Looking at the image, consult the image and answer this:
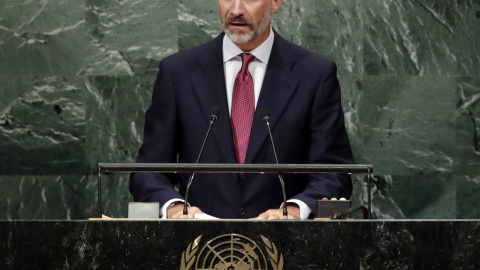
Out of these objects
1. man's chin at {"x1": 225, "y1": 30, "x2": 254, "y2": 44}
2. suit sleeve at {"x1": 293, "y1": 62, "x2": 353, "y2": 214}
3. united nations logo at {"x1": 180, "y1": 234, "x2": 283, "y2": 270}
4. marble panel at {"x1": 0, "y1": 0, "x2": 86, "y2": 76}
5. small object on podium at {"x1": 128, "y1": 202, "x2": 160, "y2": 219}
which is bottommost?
united nations logo at {"x1": 180, "y1": 234, "x2": 283, "y2": 270}

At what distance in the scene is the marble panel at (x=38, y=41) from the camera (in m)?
6.70

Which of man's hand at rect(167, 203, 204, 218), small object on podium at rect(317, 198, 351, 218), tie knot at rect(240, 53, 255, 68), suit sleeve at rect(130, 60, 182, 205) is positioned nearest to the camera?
small object on podium at rect(317, 198, 351, 218)

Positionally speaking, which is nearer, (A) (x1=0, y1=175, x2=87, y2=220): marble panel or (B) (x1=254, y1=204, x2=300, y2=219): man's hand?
(B) (x1=254, y1=204, x2=300, y2=219): man's hand

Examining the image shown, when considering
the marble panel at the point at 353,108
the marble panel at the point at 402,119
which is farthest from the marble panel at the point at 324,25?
the marble panel at the point at 402,119

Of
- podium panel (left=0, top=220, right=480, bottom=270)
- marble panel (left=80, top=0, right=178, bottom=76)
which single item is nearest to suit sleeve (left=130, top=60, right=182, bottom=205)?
podium panel (left=0, top=220, right=480, bottom=270)

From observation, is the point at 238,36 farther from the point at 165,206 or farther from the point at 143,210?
the point at 143,210

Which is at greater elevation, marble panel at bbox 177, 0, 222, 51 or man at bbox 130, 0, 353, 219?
marble panel at bbox 177, 0, 222, 51

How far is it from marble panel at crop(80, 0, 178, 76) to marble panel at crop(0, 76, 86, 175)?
220 mm

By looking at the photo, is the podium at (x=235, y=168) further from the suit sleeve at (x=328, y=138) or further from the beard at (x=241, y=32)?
the beard at (x=241, y=32)

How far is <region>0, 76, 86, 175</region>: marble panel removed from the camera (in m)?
6.69

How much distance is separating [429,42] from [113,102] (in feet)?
6.97

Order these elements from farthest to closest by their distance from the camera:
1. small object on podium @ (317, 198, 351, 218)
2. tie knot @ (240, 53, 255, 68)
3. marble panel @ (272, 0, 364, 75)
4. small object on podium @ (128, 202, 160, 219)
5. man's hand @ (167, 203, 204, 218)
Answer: marble panel @ (272, 0, 364, 75)
tie knot @ (240, 53, 255, 68)
man's hand @ (167, 203, 204, 218)
small object on podium @ (317, 198, 351, 218)
small object on podium @ (128, 202, 160, 219)

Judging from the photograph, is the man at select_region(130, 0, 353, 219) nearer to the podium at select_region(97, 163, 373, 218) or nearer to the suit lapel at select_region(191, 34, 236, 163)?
the suit lapel at select_region(191, 34, 236, 163)

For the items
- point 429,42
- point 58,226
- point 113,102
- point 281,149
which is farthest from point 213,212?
point 429,42
